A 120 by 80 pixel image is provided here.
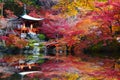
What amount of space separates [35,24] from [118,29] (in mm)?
10341

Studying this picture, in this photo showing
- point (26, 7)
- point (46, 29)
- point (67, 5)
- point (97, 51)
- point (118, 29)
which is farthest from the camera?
point (26, 7)

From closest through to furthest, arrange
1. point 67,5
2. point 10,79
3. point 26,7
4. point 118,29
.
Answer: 1. point 67,5
2. point 10,79
3. point 118,29
4. point 26,7

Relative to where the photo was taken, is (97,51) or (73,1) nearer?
(73,1)

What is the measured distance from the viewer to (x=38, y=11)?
34.3 m

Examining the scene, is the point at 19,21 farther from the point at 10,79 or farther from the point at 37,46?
the point at 10,79

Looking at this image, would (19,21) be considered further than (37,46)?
Yes

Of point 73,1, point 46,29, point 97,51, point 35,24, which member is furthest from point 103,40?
point 73,1

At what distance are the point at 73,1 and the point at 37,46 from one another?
21.1 m

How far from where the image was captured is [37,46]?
27656 millimetres

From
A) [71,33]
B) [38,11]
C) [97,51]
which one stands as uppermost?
[38,11]

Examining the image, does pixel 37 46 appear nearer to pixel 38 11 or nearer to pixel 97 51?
pixel 97 51

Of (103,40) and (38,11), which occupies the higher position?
(38,11)

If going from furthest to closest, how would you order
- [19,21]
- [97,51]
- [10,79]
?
[19,21], [97,51], [10,79]

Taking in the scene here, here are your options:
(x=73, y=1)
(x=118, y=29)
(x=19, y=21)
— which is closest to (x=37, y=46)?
(x=19, y=21)
